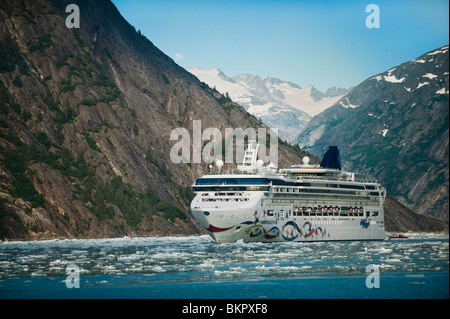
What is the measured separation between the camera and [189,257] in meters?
98.5

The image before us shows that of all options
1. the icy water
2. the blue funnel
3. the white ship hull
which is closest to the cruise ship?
the white ship hull

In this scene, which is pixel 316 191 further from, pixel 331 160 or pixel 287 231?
pixel 331 160

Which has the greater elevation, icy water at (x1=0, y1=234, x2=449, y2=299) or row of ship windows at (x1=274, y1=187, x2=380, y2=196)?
row of ship windows at (x1=274, y1=187, x2=380, y2=196)

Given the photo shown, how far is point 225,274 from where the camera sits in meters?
78.4

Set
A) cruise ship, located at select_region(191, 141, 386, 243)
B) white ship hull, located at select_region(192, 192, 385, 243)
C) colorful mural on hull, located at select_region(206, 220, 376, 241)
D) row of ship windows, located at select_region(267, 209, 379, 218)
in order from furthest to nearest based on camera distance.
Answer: row of ship windows, located at select_region(267, 209, 379, 218), colorful mural on hull, located at select_region(206, 220, 376, 241), cruise ship, located at select_region(191, 141, 386, 243), white ship hull, located at select_region(192, 192, 385, 243)

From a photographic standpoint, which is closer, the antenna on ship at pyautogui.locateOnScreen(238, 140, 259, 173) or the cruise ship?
the cruise ship

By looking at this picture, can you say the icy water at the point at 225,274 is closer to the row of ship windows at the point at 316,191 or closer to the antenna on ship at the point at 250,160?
the row of ship windows at the point at 316,191

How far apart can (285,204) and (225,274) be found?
62.3 metres

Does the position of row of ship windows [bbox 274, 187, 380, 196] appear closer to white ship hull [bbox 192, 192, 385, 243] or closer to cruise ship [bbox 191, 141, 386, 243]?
cruise ship [bbox 191, 141, 386, 243]

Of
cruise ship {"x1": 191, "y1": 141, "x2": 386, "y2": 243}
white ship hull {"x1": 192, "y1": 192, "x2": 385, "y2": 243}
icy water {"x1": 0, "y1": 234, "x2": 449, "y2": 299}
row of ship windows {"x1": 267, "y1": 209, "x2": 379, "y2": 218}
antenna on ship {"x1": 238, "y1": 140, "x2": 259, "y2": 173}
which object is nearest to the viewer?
icy water {"x1": 0, "y1": 234, "x2": 449, "y2": 299}

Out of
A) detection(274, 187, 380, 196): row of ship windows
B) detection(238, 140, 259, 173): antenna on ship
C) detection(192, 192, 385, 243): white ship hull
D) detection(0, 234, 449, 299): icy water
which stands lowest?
detection(0, 234, 449, 299): icy water

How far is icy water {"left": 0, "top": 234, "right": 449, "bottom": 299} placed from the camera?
215ft

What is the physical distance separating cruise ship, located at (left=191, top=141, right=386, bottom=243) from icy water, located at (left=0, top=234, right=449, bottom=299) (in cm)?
1888
